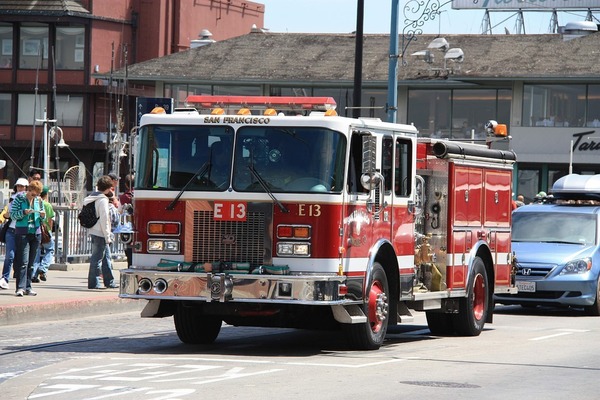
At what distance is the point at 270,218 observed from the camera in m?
13.9

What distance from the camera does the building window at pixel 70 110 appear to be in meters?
74.5

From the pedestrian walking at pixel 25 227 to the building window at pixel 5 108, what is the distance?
5661cm

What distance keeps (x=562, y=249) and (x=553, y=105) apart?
32.0 m

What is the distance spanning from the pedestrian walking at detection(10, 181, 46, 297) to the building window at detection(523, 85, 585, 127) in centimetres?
3557

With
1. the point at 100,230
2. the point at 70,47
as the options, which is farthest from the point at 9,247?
the point at 70,47

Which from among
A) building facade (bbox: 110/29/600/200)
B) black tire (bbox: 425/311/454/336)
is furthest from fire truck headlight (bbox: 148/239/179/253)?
building facade (bbox: 110/29/600/200)

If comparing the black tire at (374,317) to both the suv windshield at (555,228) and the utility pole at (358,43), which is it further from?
the utility pole at (358,43)

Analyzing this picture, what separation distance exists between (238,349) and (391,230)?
2125 millimetres

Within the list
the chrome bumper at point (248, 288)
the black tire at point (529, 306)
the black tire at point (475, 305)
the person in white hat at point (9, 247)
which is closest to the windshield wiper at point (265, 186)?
the chrome bumper at point (248, 288)

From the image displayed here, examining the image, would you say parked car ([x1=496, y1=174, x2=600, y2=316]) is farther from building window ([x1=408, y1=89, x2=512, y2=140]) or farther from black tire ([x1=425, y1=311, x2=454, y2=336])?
building window ([x1=408, y1=89, x2=512, y2=140])

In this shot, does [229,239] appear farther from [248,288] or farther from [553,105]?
[553,105]

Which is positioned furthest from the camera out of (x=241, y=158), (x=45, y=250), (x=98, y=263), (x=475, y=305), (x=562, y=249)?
(x=45, y=250)

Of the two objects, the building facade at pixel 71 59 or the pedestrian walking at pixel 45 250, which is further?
the building facade at pixel 71 59

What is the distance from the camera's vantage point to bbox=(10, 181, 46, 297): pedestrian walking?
19.9 m
